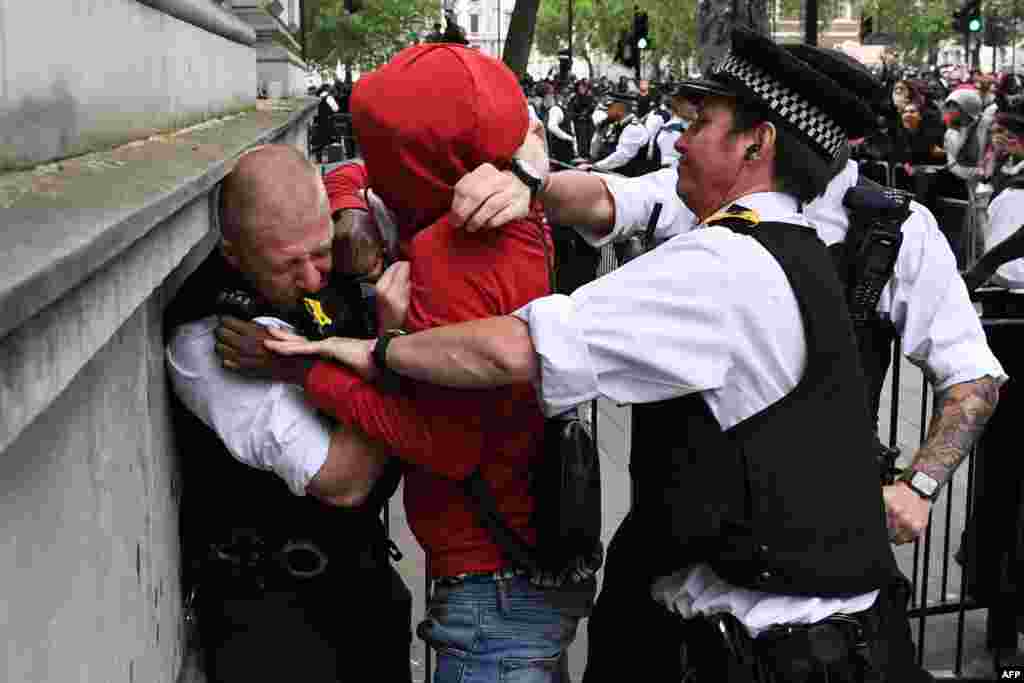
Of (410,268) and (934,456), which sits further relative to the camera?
(934,456)

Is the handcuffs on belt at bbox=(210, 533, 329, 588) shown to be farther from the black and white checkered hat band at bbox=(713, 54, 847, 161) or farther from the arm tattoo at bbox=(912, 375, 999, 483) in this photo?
the arm tattoo at bbox=(912, 375, 999, 483)

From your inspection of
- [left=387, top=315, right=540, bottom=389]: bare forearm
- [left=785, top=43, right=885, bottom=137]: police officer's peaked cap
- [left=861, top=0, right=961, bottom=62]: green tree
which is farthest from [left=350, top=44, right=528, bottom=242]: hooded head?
[left=861, top=0, right=961, bottom=62]: green tree

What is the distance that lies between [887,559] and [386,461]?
37.5 inches

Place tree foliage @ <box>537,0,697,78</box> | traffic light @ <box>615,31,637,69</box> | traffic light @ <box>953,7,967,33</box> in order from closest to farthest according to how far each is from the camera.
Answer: traffic light @ <box>953,7,967,33</box> < traffic light @ <box>615,31,637,69</box> < tree foliage @ <box>537,0,697,78</box>

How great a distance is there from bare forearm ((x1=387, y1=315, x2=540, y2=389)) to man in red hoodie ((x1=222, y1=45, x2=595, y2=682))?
6 cm

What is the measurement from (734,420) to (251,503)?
926 mm

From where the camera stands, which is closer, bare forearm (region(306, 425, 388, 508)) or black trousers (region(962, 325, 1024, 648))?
bare forearm (region(306, 425, 388, 508))

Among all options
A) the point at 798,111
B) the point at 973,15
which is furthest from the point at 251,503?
the point at 973,15

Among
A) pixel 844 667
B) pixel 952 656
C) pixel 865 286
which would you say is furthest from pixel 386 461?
pixel 952 656

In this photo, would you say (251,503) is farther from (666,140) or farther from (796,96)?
(666,140)

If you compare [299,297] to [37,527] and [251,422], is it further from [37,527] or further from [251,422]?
[37,527]

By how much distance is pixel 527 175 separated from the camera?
2.42 meters

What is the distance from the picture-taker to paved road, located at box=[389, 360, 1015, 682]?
4979 mm

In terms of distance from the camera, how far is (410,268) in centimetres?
240
